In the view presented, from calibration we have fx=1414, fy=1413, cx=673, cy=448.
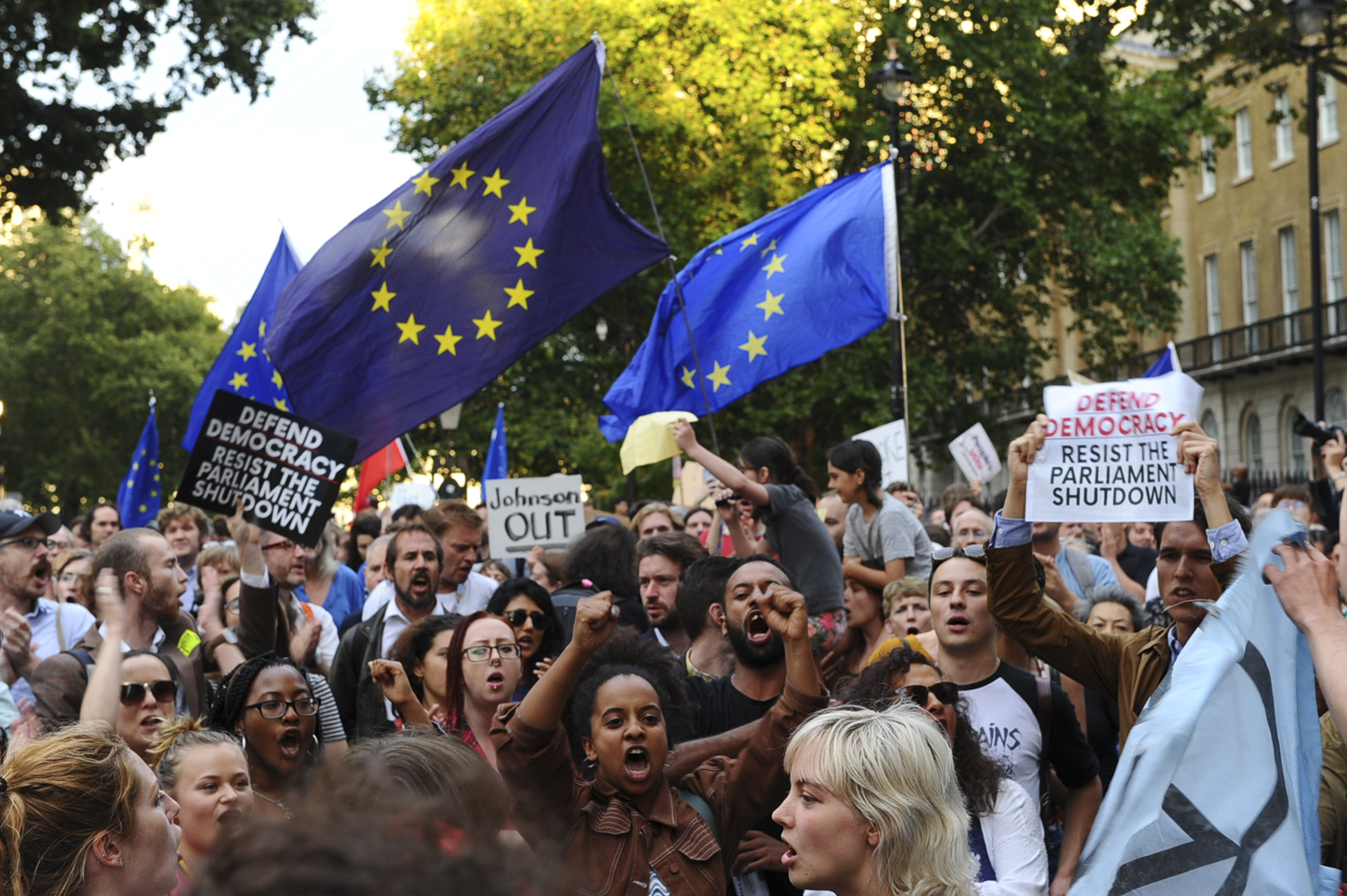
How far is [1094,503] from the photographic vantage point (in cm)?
515

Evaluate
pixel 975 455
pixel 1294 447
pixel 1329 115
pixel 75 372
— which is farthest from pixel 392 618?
pixel 75 372

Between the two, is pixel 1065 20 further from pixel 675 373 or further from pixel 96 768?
pixel 96 768

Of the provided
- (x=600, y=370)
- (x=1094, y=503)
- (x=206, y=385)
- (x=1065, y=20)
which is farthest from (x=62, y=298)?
(x=1094, y=503)

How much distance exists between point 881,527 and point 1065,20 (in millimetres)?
23472

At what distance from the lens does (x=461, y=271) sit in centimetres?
782

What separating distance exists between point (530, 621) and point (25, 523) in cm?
281

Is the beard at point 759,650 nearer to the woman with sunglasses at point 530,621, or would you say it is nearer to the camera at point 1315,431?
the woman with sunglasses at point 530,621

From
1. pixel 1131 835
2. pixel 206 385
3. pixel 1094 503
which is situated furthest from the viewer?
pixel 206 385

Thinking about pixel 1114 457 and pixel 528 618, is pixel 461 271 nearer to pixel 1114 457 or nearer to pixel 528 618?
pixel 528 618

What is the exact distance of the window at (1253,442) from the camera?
42.7m

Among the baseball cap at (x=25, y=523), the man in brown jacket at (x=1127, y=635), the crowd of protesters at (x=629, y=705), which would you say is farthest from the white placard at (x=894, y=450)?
the man in brown jacket at (x=1127, y=635)

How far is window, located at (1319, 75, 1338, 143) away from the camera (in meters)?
36.7

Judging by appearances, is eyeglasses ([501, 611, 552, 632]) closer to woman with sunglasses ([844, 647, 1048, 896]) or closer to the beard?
the beard

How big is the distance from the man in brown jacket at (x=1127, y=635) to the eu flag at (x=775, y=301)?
16.0ft
